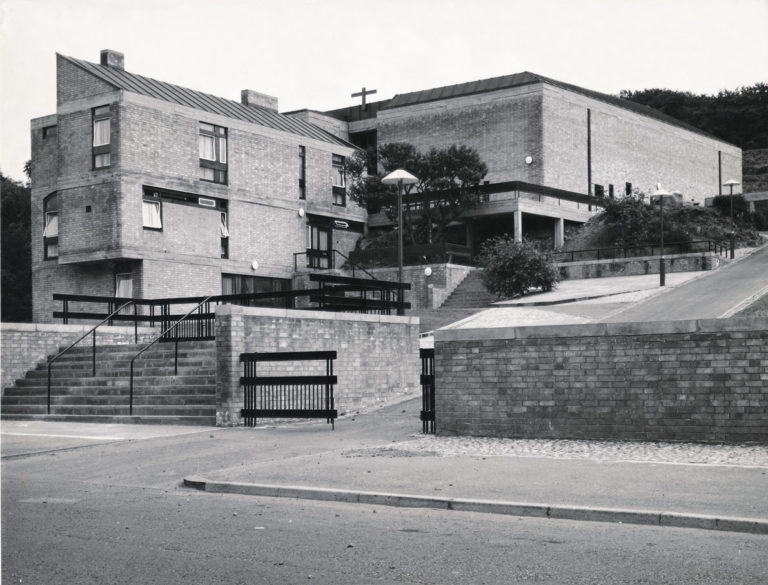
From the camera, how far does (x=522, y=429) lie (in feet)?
45.5

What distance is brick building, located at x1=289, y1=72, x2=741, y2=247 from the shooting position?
47.8 metres

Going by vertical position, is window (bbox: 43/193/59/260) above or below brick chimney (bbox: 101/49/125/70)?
below

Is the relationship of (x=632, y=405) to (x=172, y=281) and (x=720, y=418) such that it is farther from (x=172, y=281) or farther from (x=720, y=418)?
(x=172, y=281)

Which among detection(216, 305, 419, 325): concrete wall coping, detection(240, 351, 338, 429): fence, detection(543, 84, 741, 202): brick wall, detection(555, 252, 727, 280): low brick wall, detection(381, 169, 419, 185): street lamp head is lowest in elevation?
detection(240, 351, 338, 429): fence

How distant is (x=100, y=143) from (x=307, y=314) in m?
20.7

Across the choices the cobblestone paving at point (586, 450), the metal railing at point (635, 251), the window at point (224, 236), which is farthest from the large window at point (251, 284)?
the cobblestone paving at point (586, 450)

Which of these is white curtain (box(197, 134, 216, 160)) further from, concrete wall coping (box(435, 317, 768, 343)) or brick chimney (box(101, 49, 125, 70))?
concrete wall coping (box(435, 317, 768, 343))

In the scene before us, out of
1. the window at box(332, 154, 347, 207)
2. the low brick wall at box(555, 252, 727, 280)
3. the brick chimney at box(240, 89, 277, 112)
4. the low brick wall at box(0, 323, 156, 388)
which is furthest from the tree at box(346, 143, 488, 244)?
the low brick wall at box(0, 323, 156, 388)

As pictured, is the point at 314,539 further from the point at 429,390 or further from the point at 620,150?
the point at 620,150

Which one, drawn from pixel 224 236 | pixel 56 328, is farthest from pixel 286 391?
pixel 224 236

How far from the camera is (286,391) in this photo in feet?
59.9

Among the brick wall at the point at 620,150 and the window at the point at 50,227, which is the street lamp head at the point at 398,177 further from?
the brick wall at the point at 620,150

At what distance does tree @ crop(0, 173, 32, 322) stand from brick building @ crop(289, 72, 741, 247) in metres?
16.7

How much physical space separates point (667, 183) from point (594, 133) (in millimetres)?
8714
